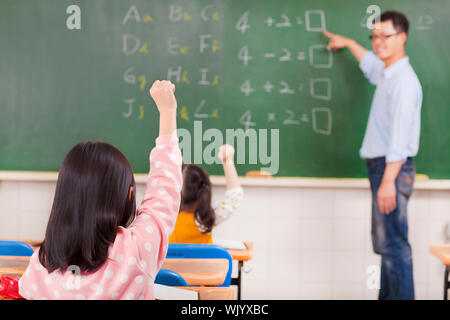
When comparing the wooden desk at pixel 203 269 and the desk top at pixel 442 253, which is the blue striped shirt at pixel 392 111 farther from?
the wooden desk at pixel 203 269

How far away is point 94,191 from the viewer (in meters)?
0.97

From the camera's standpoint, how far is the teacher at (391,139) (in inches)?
118

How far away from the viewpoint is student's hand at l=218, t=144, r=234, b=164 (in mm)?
3078

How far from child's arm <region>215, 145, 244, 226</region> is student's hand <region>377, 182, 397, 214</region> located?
3.03ft

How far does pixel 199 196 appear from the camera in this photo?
8.18 ft

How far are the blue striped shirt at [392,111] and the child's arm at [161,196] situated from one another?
222cm

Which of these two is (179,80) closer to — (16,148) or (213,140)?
(213,140)

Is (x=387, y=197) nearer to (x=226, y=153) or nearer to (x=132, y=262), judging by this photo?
(x=226, y=153)

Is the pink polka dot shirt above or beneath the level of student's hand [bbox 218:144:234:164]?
beneath

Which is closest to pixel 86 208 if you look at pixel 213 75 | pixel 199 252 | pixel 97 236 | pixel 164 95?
pixel 97 236

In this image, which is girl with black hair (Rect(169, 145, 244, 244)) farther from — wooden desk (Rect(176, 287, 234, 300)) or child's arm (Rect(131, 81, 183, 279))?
child's arm (Rect(131, 81, 183, 279))

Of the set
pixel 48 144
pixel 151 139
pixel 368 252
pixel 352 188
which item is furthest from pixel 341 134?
pixel 48 144

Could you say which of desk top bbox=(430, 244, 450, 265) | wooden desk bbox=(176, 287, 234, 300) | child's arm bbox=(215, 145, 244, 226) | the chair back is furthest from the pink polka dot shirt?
desk top bbox=(430, 244, 450, 265)
